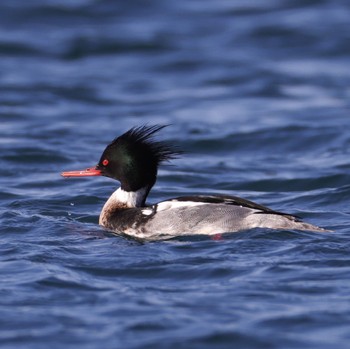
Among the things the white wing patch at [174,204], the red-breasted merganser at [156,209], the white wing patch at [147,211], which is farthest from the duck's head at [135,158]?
the white wing patch at [174,204]

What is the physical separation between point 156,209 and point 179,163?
5.37 meters

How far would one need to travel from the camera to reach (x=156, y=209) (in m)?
10.8

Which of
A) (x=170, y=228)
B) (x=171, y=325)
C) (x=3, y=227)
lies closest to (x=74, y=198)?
(x=3, y=227)

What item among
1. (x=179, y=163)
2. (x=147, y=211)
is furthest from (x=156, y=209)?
(x=179, y=163)

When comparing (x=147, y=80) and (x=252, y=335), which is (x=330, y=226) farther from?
(x=147, y=80)

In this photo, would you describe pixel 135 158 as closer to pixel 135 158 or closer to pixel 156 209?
pixel 135 158

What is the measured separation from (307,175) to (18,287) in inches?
271

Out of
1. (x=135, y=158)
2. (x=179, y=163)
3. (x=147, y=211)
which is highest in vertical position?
(x=179, y=163)

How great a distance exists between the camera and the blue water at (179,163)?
26.6 feet

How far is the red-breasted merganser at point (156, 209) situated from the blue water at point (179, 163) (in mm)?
185

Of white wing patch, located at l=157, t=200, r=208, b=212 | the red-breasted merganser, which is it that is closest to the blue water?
the red-breasted merganser

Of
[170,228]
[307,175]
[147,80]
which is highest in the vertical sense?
[147,80]

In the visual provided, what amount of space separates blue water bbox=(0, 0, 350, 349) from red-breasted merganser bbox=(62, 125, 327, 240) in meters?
0.18

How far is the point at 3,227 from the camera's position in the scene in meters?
11.2
